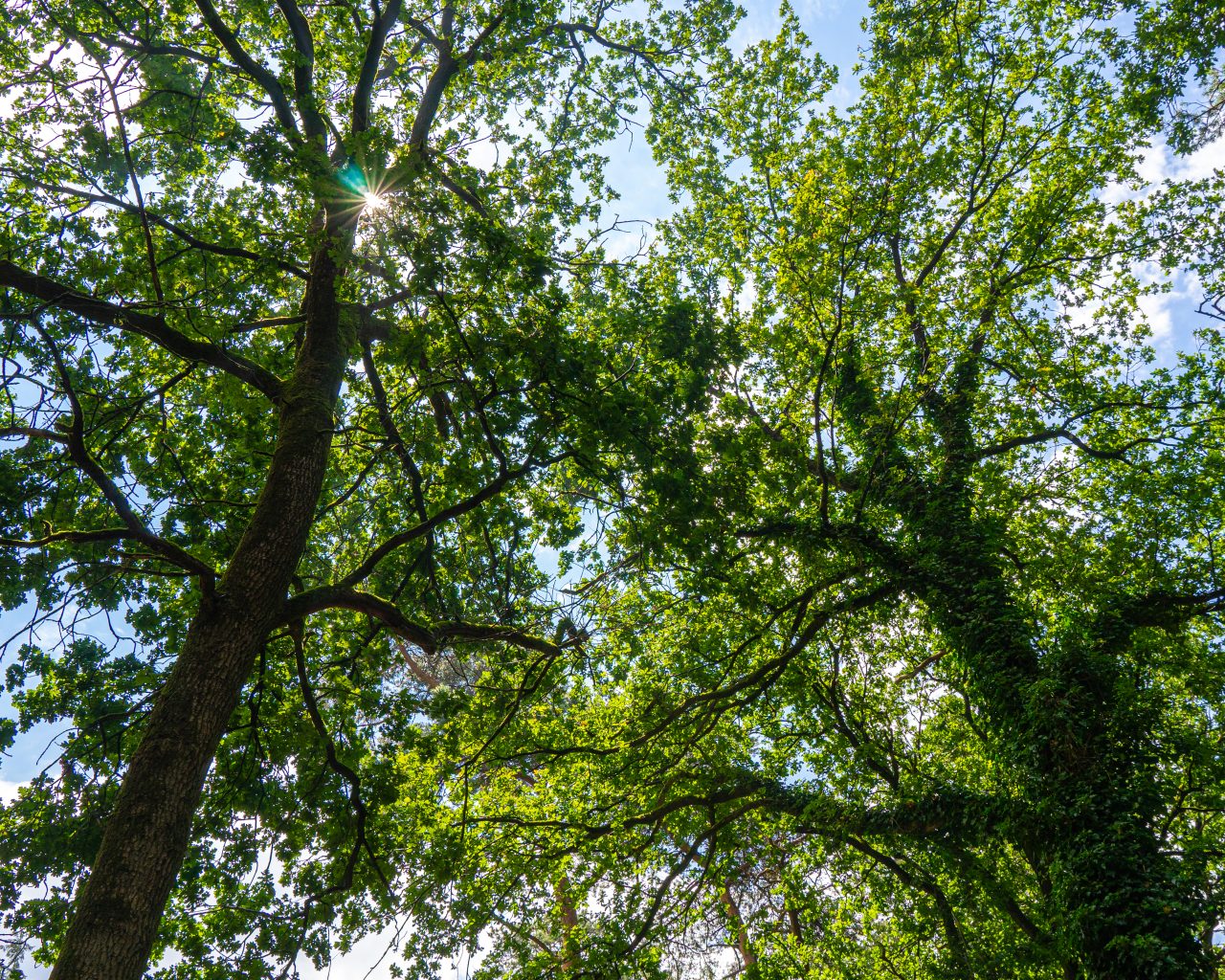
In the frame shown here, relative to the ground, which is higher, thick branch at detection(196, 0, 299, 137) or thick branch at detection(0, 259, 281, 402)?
thick branch at detection(196, 0, 299, 137)

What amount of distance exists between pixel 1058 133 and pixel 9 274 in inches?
511

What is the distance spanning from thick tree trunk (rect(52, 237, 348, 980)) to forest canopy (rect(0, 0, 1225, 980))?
0.03m

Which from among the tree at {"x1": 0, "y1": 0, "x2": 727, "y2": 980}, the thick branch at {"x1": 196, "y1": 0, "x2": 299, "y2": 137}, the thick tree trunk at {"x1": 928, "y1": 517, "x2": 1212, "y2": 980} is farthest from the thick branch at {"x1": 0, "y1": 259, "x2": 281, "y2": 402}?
the thick tree trunk at {"x1": 928, "y1": 517, "x2": 1212, "y2": 980}

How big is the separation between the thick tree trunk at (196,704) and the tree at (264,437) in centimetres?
2

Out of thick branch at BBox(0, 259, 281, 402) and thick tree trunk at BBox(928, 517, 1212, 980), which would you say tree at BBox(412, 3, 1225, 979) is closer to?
thick tree trunk at BBox(928, 517, 1212, 980)

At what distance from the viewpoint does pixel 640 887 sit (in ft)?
31.7

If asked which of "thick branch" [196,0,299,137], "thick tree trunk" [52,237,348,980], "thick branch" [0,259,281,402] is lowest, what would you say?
"thick tree trunk" [52,237,348,980]

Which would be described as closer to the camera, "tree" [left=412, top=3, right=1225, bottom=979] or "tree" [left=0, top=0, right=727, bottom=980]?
"tree" [left=0, top=0, right=727, bottom=980]

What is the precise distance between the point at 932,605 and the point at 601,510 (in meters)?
5.47

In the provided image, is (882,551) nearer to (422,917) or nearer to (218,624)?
(422,917)

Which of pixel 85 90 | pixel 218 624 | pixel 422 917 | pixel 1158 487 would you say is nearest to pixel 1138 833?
pixel 1158 487

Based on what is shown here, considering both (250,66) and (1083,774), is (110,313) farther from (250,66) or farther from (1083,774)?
(1083,774)

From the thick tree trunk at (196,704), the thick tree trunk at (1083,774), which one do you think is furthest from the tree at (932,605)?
the thick tree trunk at (196,704)

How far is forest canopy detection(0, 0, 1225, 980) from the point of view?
19.2ft
